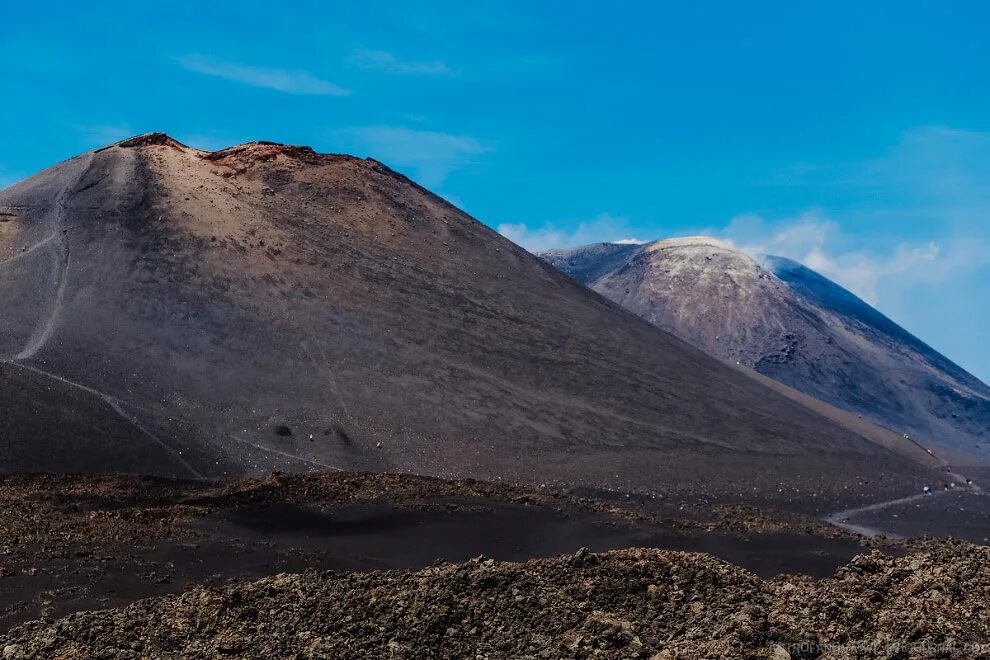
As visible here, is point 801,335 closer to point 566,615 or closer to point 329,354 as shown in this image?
point 329,354

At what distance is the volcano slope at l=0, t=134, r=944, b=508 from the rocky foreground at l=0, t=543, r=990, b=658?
1826 centimetres

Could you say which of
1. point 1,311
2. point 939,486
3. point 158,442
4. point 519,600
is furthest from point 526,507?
point 939,486

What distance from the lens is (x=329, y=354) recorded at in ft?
120

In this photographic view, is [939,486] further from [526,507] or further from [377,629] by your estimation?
[377,629]

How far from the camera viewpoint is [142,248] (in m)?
39.2

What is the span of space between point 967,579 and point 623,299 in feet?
251

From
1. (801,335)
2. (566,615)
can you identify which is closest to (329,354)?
(566,615)

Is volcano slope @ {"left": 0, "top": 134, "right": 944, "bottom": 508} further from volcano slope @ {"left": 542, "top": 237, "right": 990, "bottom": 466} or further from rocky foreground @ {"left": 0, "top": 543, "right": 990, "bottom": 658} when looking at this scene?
volcano slope @ {"left": 542, "top": 237, "right": 990, "bottom": 466}

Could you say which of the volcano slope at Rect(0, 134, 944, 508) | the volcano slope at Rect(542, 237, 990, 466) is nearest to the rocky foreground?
the volcano slope at Rect(0, 134, 944, 508)

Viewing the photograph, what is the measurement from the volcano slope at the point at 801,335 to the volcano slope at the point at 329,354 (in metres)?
23.7

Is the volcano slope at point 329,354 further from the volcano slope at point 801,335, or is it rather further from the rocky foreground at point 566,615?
the volcano slope at point 801,335

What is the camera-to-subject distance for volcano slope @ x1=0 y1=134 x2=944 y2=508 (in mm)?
31188

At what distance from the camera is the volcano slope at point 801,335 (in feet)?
238

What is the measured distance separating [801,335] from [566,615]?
72.3 meters
